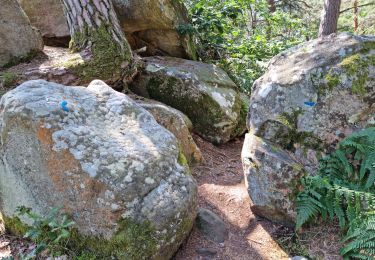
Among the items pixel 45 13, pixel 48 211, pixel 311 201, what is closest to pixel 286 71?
pixel 311 201

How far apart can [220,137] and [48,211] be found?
3505 millimetres

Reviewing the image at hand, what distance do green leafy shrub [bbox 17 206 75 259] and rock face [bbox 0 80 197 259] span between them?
0.36 feet

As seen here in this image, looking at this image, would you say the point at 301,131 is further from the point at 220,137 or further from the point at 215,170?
the point at 220,137

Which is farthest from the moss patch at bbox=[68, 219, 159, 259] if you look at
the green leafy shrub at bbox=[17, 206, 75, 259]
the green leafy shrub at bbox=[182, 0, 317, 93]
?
the green leafy shrub at bbox=[182, 0, 317, 93]

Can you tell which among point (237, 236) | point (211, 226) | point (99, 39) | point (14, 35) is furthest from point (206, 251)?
point (14, 35)

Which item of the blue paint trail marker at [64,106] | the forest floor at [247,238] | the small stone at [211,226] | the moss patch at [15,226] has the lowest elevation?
the forest floor at [247,238]

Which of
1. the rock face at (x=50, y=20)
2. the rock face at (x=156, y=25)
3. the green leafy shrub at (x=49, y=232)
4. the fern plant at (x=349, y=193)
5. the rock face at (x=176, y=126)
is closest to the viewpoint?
the green leafy shrub at (x=49, y=232)

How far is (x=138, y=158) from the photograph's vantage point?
3.32 metres

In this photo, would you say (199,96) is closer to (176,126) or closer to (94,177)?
(176,126)

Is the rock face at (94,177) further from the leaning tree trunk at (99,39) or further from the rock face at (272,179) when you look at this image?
the leaning tree trunk at (99,39)

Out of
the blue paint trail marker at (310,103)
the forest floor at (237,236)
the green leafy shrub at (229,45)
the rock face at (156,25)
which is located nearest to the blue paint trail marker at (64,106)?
the forest floor at (237,236)

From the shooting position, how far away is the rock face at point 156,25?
6.62 m

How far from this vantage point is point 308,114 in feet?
13.4

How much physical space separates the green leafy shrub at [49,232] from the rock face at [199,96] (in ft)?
11.1
